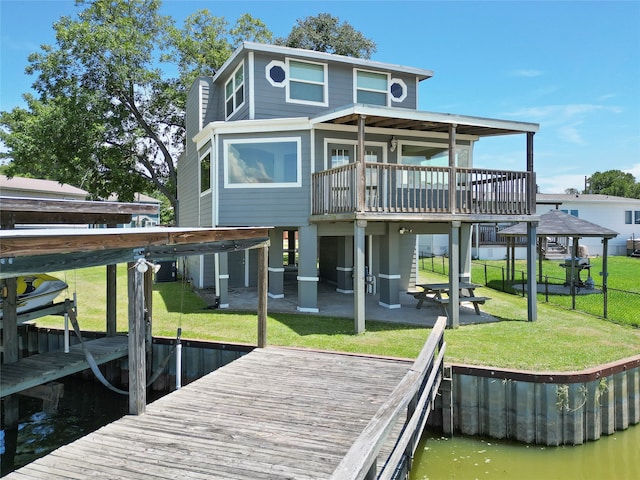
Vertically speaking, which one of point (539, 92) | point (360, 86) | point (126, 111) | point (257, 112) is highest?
point (539, 92)

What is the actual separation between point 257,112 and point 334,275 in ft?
21.6

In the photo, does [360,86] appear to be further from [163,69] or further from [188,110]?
[163,69]

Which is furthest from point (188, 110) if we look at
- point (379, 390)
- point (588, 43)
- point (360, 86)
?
point (588, 43)

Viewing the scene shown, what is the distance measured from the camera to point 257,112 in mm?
12039

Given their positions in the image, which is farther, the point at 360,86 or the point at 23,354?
the point at 360,86

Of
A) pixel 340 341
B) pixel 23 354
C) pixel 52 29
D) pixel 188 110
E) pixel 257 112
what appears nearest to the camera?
pixel 340 341

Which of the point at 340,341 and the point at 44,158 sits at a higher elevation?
the point at 44,158

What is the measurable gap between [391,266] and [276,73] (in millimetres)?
6308

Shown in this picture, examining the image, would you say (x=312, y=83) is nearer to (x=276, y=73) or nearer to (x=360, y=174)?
(x=276, y=73)

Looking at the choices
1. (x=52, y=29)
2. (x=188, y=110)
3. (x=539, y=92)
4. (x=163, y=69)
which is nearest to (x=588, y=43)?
(x=539, y=92)

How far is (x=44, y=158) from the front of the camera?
75.2 ft

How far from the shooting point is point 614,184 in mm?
61094

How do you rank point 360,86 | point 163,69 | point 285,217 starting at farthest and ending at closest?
point 163,69 < point 360,86 < point 285,217

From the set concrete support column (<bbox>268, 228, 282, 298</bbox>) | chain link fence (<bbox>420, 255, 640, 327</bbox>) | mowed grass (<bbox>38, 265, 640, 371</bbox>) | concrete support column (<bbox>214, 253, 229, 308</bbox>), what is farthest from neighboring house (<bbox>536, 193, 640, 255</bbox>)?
concrete support column (<bbox>214, 253, 229, 308</bbox>)
